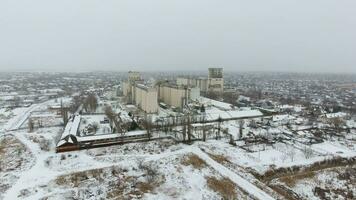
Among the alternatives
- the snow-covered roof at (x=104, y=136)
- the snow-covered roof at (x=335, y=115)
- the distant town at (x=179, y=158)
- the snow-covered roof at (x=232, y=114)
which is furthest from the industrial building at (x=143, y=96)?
the snow-covered roof at (x=335, y=115)

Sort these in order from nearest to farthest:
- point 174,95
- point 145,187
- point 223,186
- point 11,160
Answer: point 145,187 < point 223,186 < point 11,160 < point 174,95

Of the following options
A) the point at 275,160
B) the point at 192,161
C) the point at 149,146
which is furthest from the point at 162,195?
the point at 275,160

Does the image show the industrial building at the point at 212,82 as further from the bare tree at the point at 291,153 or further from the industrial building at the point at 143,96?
the bare tree at the point at 291,153

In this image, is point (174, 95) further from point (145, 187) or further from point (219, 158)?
point (145, 187)

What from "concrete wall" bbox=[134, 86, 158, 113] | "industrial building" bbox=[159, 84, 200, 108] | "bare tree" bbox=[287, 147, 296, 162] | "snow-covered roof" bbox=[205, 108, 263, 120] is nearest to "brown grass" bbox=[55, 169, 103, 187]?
"bare tree" bbox=[287, 147, 296, 162]

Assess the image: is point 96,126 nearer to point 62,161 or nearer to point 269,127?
point 62,161

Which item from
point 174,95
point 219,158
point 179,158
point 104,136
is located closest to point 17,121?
point 104,136
